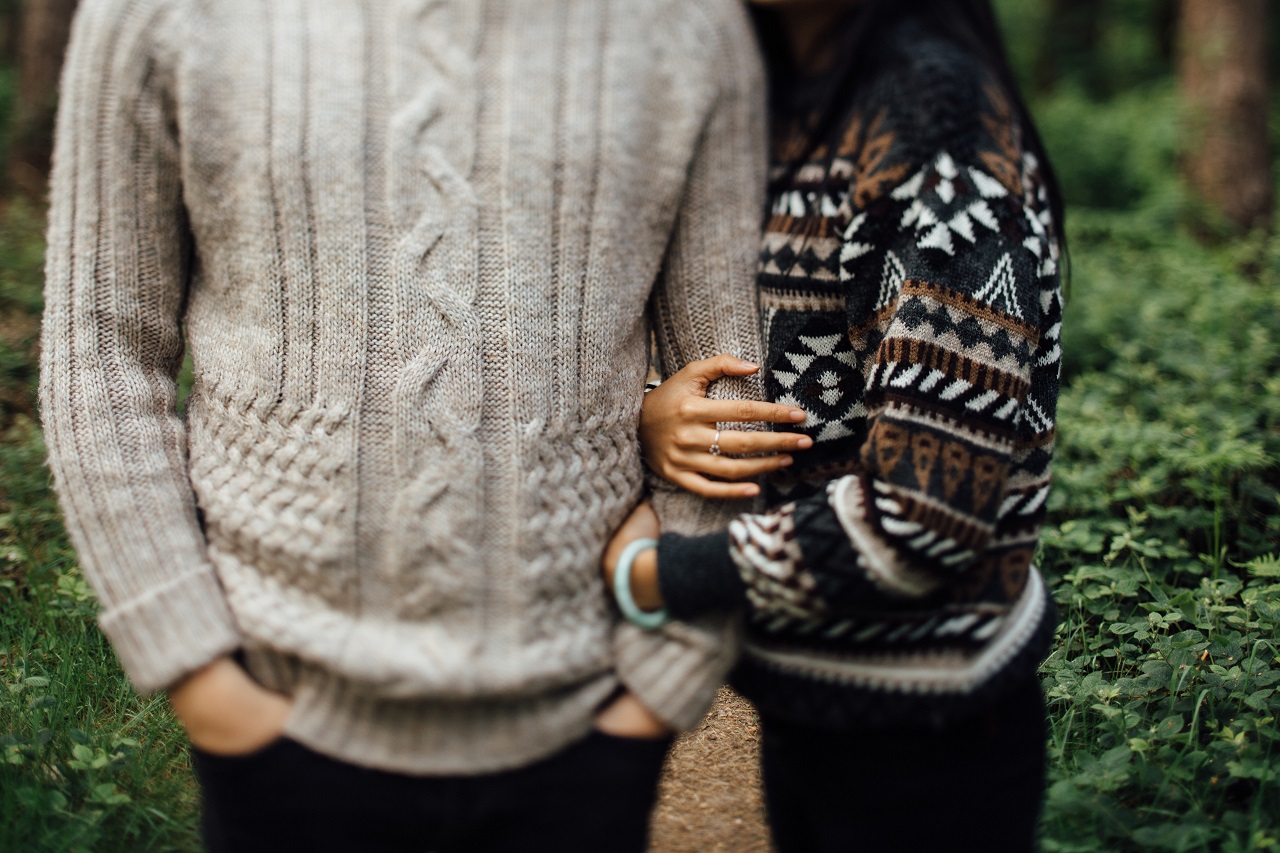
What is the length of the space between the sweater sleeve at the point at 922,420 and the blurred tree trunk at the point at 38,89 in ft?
18.0

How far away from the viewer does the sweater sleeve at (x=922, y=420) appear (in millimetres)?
1371

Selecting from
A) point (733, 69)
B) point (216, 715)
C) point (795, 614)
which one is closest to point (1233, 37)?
point (733, 69)

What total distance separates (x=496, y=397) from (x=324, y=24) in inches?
21.8

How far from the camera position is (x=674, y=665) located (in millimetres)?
1461

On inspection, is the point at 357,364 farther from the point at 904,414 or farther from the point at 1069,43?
the point at 1069,43

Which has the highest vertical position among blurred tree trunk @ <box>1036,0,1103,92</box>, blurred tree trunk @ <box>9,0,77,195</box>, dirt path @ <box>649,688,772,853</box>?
blurred tree trunk @ <box>1036,0,1103,92</box>

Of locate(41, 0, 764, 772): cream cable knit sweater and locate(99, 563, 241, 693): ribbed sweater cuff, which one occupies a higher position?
locate(41, 0, 764, 772): cream cable knit sweater

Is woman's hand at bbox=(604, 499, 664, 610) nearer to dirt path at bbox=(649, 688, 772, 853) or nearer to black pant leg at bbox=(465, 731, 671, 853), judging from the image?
black pant leg at bbox=(465, 731, 671, 853)

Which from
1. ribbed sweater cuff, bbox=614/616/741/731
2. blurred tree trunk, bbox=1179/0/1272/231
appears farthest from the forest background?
ribbed sweater cuff, bbox=614/616/741/731

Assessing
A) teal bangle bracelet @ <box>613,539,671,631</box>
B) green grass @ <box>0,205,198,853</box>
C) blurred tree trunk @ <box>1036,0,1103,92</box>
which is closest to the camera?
teal bangle bracelet @ <box>613,539,671,631</box>

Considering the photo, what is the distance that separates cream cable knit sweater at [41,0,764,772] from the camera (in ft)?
4.54

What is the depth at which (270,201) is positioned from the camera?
140cm

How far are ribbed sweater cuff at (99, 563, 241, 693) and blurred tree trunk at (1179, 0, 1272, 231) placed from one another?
653cm

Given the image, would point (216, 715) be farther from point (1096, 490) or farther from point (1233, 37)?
point (1233, 37)
